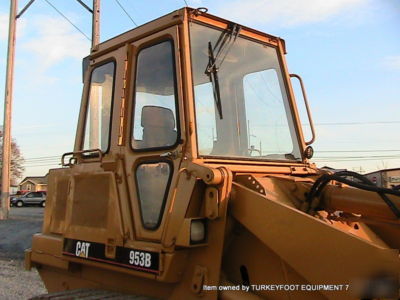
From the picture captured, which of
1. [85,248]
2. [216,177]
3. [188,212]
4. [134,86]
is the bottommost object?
[85,248]

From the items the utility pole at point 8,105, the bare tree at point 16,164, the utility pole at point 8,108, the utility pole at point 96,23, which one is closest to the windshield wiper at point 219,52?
the utility pole at point 96,23

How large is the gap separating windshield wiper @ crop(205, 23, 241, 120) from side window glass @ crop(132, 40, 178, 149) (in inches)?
13.1

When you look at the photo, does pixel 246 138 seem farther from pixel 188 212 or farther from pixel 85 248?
pixel 85 248

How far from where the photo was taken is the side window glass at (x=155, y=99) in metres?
3.63

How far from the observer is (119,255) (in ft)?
12.1

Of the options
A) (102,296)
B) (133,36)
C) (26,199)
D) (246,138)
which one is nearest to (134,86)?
(133,36)

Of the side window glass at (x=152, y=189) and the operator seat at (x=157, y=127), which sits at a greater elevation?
the operator seat at (x=157, y=127)

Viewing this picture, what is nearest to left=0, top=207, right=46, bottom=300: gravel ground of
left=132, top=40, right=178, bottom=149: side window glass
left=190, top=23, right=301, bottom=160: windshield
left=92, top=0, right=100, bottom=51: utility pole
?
left=132, top=40, right=178, bottom=149: side window glass

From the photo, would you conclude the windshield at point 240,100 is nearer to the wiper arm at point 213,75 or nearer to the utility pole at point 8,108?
the wiper arm at point 213,75

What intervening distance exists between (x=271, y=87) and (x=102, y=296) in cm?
233

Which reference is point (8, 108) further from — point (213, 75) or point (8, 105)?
point (213, 75)

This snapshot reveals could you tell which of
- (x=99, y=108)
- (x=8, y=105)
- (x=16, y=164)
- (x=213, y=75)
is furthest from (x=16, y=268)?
(x=16, y=164)

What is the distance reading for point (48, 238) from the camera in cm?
468

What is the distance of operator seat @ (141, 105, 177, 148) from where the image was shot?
3.60 meters
